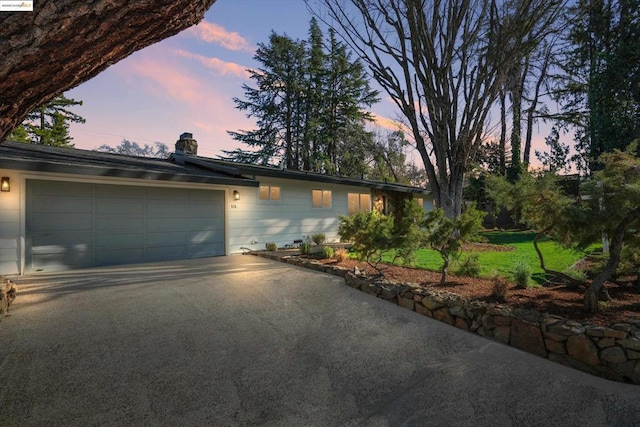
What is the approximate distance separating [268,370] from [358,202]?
1076 cm

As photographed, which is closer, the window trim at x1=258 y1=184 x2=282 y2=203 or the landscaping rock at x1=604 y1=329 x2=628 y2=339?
the landscaping rock at x1=604 y1=329 x2=628 y2=339

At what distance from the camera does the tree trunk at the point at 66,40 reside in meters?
1.18

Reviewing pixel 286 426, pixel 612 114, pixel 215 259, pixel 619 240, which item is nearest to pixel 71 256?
pixel 215 259

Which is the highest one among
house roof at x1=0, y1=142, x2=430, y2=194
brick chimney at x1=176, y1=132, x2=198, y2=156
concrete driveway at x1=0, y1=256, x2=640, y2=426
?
brick chimney at x1=176, y1=132, x2=198, y2=156

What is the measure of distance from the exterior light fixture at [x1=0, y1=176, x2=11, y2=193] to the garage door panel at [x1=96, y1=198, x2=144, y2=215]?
144 centimetres

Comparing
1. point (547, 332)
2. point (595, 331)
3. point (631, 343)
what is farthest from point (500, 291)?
point (631, 343)

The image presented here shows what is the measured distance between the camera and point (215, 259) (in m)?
8.18

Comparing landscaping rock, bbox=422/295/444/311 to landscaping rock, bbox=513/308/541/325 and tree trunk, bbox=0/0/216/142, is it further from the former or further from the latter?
tree trunk, bbox=0/0/216/142

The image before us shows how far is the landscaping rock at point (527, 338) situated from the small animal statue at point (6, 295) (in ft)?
19.7

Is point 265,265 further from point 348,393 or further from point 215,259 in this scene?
point 348,393

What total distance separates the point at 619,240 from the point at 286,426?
14.0 feet

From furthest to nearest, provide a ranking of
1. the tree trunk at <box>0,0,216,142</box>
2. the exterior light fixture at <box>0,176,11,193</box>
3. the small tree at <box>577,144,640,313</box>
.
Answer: the exterior light fixture at <box>0,176,11,193</box> → the small tree at <box>577,144,640,313</box> → the tree trunk at <box>0,0,216,142</box>

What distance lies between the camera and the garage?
250 inches

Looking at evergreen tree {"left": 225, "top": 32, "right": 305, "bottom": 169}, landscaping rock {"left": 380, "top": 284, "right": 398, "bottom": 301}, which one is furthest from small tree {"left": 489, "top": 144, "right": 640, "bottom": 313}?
evergreen tree {"left": 225, "top": 32, "right": 305, "bottom": 169}
